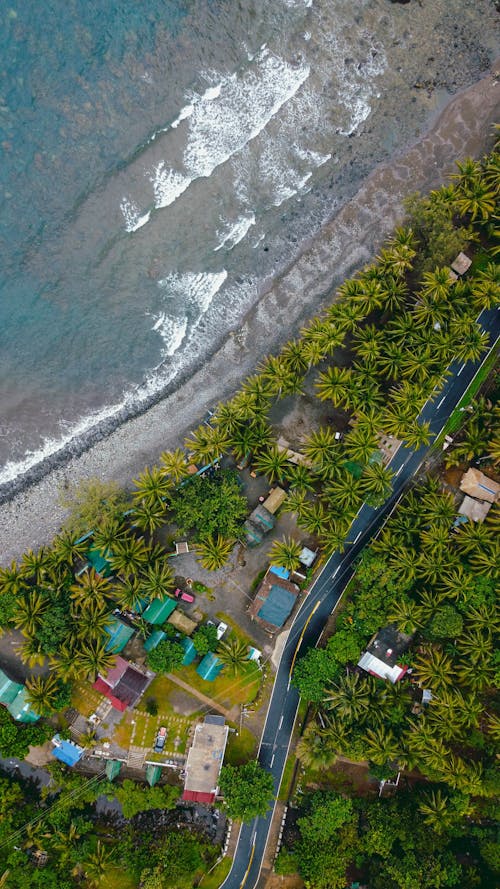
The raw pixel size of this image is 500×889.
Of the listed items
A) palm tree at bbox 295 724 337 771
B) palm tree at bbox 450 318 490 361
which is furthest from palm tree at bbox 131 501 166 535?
palm tree at bbox 450 318 490 361

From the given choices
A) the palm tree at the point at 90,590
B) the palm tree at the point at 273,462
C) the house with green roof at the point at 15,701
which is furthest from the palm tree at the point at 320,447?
the house with green roof at the point at 15,701

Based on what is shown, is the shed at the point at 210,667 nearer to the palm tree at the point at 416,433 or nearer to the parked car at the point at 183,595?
the parked car at the point at 183,595

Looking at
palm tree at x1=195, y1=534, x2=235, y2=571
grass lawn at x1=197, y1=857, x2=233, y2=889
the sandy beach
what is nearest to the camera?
palm tree at x1=195, y1=534, x2=235, y2=571

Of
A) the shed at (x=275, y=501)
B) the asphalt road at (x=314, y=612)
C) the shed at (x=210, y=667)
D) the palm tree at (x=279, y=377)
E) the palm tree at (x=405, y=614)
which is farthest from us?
the shed at (x=275, y=501)

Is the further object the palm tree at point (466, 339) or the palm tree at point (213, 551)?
the palm tree at point (466, 339)

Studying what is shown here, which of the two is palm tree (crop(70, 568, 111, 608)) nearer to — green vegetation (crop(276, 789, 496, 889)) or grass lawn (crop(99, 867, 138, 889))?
grass lawn (crop(99, 867, 138, 889))

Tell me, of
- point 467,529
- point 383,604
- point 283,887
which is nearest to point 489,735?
point 383,604

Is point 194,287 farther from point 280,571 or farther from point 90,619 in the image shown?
point 90,619
